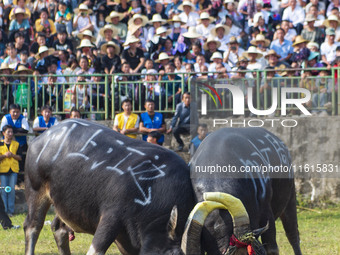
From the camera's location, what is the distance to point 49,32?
19094 millimetres

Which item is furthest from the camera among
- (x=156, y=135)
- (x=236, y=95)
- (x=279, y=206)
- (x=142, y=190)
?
(x=156, y=135)

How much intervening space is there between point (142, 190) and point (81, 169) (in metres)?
0.87

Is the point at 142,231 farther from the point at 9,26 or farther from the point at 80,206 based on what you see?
the point at 9,26

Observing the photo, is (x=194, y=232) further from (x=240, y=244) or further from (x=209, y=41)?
(x=209, y=41)

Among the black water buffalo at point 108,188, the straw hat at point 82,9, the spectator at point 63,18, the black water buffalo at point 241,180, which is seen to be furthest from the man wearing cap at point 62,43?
the black water buffalo at point 241,180

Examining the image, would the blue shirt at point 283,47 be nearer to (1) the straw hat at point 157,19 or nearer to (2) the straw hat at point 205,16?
(2) the straw hat at point 205,16

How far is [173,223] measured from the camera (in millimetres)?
6855

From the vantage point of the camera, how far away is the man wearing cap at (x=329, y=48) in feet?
53.2

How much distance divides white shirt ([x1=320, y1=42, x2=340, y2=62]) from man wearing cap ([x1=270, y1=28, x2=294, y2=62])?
760 millimetres

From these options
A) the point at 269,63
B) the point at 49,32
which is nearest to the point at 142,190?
the point at 269,63

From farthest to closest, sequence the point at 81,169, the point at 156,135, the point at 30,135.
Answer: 1. the point at 30,135
2. the point at 156,135
3. the point at 81,169

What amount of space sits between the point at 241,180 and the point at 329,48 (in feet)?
32.8

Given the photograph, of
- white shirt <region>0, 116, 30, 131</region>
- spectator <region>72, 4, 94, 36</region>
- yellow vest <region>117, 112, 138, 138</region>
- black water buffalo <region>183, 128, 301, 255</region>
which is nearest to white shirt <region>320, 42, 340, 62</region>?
yellow vest <region>117, 112, 138, 138</region>

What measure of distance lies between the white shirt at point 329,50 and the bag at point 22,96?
21.7ft
